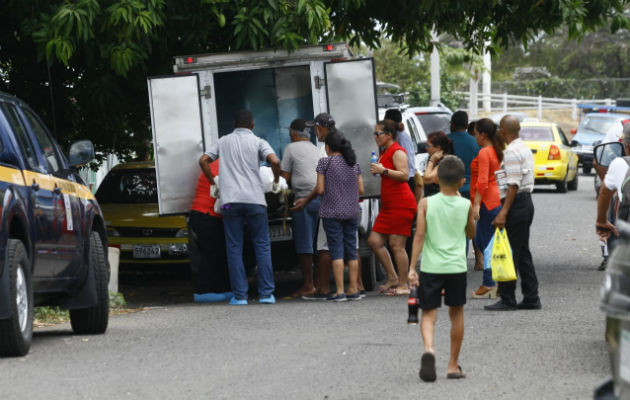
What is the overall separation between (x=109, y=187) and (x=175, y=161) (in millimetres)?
3687

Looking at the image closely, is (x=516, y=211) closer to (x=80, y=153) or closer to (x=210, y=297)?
(x=210, y=297)

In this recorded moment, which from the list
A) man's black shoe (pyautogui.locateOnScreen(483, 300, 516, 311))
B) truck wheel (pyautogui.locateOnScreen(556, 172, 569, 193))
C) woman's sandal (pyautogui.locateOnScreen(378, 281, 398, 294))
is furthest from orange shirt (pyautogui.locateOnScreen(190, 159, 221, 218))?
truck wheel (pyautogui.locateOnScreen(556, 172, 569, 193))

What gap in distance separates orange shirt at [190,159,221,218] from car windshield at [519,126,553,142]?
18.1 m

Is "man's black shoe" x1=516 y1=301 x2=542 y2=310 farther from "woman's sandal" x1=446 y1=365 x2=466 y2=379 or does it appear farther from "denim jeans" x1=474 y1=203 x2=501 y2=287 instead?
"woman's sandal" x1=446 y1=365 x2=466 y2=379

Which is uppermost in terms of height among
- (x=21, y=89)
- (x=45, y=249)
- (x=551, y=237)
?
(x=21, y=89)

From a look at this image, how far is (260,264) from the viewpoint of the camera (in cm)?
1230

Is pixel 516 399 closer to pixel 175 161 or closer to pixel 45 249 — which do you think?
pixel 45 249

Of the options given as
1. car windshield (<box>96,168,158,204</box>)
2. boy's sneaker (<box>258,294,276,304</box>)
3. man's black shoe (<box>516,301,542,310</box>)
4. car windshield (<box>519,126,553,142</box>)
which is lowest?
car windshield (<box>519,126,553,142</box>)

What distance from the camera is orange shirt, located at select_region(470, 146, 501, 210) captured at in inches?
446

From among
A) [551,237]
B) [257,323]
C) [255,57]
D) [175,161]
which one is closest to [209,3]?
[255,57]

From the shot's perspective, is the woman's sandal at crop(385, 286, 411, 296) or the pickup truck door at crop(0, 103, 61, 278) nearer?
the pickup truck door at crop(0, 103, 61, 278)

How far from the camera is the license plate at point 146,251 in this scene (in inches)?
578

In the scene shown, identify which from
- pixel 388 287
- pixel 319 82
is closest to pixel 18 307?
pixel 388 287

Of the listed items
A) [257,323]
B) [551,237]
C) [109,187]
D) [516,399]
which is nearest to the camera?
[516,399]
